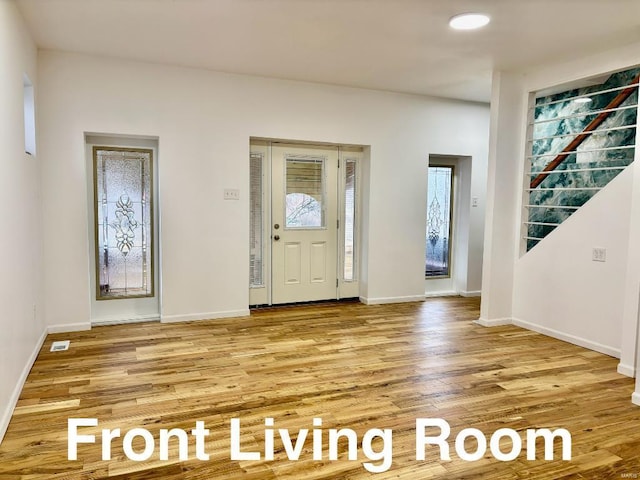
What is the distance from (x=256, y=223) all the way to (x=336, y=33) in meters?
2.44

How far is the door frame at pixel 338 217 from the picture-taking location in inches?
212

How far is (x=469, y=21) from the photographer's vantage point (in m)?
3.35

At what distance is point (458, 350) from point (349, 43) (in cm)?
281

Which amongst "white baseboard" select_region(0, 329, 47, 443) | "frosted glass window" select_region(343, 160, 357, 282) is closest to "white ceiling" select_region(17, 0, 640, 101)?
"frosted glass window" select_region(343, 160, 357, 282)

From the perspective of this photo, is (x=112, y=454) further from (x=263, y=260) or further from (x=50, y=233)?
(x=263, y=260)

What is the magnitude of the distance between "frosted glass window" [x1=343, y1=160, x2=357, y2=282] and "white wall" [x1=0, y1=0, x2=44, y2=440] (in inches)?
132

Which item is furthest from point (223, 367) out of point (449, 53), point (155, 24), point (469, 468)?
point (449, 53)

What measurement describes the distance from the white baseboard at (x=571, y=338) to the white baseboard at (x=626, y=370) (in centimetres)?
39

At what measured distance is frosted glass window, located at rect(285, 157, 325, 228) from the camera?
554 cm

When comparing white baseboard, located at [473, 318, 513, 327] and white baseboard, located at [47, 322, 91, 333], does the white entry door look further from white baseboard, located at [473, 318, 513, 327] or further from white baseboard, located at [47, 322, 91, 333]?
white baseboard, located at [47, 322, 91, 333]

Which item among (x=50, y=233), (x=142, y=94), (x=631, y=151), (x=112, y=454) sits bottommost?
(x=112, y=454)

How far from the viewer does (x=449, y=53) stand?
4.12 metres

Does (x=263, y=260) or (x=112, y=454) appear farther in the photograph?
(x=263, y=260)

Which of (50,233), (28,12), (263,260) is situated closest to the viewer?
(28,12)
